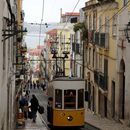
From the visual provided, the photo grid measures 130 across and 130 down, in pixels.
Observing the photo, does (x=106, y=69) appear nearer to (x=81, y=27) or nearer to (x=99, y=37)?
(x=99, y=37)

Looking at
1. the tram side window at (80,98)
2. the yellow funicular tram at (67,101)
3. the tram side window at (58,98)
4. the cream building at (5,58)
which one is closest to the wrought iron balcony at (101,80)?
the tram side window at (80,98)

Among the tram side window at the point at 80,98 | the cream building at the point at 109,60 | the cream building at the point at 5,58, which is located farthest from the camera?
the cream building at the point at 109,60

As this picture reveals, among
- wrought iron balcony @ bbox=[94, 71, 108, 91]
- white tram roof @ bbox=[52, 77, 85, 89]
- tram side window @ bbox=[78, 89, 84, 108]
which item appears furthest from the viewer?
wrought iron balcony @ bbox=[94, 71, 108, 91]

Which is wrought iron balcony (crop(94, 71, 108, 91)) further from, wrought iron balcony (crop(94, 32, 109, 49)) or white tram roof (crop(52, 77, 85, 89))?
white tram roof (crop(52, 77, 85, 89))

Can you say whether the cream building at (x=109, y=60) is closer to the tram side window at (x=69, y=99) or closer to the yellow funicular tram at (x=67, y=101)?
the yellow funicular tram at (x=67, y=101)

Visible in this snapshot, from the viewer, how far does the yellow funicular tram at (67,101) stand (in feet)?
73.5

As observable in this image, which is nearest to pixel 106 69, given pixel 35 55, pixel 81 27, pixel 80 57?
pixel 81 27

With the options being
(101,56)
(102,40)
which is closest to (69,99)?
(102,40)

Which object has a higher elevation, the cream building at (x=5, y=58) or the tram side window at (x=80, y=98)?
the cream building at (x=5, y=58)

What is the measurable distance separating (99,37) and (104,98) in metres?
4.29

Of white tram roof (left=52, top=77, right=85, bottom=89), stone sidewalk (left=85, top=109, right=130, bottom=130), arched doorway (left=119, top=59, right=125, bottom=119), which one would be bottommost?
stone sidewalk (left=85, top=109, right=130, bottom=130)

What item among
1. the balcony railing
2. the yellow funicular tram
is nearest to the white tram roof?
the yellow funicular tram

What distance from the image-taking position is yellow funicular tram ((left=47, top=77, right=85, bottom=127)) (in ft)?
73.5

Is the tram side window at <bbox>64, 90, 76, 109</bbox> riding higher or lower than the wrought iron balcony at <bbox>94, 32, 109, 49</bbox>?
lower
